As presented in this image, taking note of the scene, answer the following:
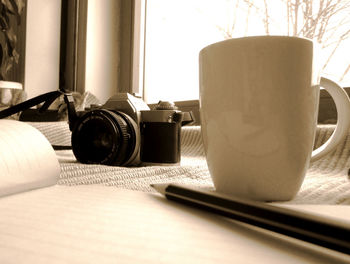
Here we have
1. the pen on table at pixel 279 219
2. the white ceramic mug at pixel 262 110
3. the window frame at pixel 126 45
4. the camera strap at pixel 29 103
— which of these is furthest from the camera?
the window frame at pixel 126 45

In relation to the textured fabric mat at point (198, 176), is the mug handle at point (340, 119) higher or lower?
higher

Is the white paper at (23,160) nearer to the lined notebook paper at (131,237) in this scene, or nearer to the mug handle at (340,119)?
the lined notebook paper at (131,237)

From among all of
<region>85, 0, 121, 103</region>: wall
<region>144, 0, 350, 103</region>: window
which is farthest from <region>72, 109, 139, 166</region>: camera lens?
<region>85, 0, 121, 103</region>: wall

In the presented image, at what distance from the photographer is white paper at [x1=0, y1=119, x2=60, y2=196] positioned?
229mm

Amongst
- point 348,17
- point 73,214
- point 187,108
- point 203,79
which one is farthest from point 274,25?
point 73,214

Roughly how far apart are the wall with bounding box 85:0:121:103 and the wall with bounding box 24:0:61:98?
6.3 inches

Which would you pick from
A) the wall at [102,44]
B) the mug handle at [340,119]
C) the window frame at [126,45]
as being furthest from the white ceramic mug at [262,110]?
the wall at [102,44]

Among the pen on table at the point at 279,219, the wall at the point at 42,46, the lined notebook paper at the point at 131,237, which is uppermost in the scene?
the wall at the point at 42,46

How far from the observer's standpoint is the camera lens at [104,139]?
0.45 m

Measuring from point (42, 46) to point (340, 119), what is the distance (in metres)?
1.24

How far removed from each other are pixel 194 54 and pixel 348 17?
0.44 metres

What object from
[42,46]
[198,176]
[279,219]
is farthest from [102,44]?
[279,219]

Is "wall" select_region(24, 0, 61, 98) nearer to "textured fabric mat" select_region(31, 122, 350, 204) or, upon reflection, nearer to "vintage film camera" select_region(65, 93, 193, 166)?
"vintage film camera" select_region(65, 93, 193, 166)

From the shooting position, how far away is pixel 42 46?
1.29 meters
